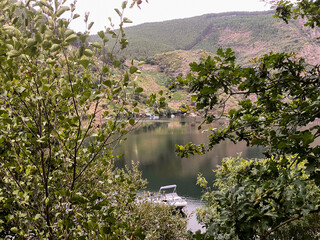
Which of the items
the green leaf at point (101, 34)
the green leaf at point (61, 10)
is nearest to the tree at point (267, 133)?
the green leaf at point (101, 34)

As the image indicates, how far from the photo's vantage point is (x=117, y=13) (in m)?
2.08

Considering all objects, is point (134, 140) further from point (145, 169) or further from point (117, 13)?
point (117, 13)

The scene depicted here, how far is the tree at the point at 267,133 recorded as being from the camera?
188 centimetres

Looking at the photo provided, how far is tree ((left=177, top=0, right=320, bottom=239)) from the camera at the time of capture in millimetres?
1881

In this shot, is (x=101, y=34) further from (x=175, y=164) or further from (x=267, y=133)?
(x=175, y=164)

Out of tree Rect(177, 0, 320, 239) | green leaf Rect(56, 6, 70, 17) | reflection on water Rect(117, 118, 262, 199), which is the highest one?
green leaf Rect(56, 6, 70, 17)

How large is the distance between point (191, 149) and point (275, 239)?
42.8 feet

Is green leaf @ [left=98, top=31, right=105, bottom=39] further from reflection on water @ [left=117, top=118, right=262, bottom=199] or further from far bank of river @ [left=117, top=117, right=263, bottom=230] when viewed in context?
reflection on water @ [left=117, top=118, right=262, bottom=199]

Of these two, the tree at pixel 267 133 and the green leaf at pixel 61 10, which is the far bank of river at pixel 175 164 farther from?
the green leaf at pixel 61 10

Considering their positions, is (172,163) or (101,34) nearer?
(101,34)

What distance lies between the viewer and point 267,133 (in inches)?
111

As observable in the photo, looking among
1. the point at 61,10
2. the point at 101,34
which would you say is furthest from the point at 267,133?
the point at 61,10

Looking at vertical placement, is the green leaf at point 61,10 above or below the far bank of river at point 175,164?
above

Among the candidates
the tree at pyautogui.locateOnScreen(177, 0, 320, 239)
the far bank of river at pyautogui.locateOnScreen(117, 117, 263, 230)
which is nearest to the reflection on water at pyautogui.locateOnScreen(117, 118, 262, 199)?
the far bank of river at pyautogui.locateOnScreen(117, 117, 263, 230)
